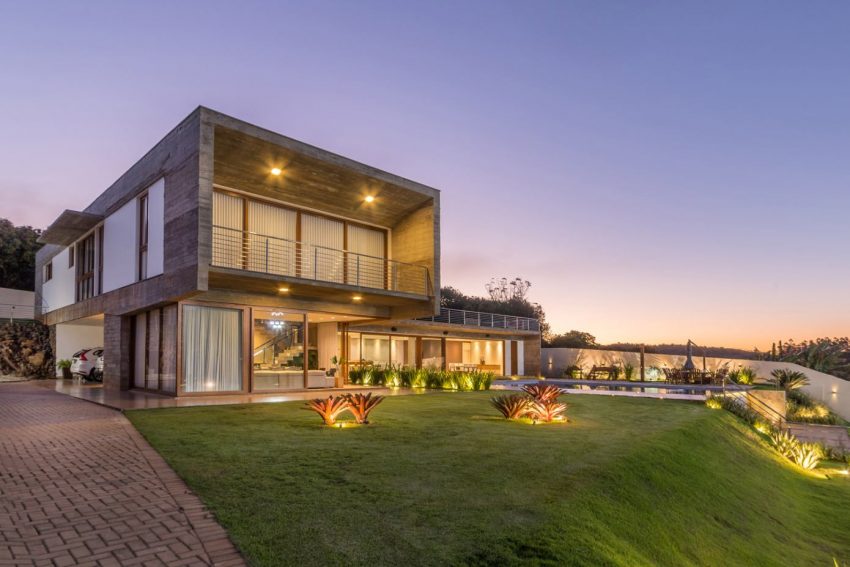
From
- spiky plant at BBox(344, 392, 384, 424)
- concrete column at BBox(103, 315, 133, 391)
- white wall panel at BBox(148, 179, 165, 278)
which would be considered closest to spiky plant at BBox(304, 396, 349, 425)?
spiky plant at BBox(344, 392, 384, 424)

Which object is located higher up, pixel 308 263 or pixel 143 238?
pixel 143 238

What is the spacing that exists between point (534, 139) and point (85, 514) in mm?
22195

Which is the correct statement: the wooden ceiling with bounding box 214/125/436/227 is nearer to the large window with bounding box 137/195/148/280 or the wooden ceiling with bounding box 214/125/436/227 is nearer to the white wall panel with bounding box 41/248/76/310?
the large window with bounding box 137/195/148/280

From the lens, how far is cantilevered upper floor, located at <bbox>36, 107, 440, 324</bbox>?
12875 millimetres

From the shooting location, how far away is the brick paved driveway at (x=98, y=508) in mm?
3404

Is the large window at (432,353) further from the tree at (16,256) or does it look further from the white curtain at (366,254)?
the tree at (16,256)

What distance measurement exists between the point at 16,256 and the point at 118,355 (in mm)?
27512

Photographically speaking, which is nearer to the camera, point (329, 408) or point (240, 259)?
point (329, 408)

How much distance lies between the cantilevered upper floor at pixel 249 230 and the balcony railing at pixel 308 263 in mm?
38

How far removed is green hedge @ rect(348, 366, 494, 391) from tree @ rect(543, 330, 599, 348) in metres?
25.5

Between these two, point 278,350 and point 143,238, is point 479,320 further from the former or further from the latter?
point 143,238

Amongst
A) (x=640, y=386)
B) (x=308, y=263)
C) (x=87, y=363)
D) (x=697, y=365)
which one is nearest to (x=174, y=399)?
(x=308, y=263)

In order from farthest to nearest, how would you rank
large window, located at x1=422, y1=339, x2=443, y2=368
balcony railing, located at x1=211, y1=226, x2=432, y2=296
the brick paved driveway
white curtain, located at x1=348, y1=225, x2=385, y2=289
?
large window, located at x1=422, y1=339, x2=443, y2=368, white curtain, located at x1=348, y1=225, x2=385, y2=289, balcony railing, located at x1=211, y1=226, x2=432, y2=296, the brick paved driveway

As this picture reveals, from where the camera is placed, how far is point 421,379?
19016 mm
